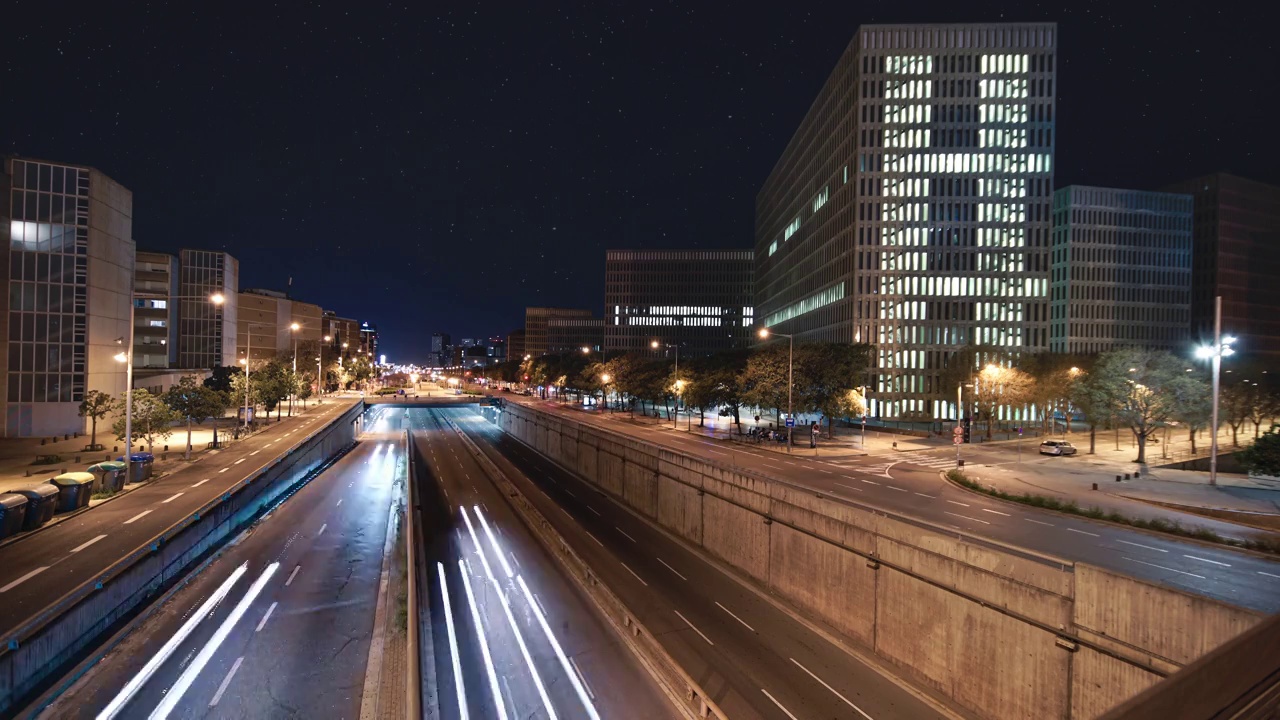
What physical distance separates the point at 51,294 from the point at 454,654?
61.6 m

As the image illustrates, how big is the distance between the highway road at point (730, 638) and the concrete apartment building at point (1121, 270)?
12053 cm

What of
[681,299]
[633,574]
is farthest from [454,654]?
[681,299]

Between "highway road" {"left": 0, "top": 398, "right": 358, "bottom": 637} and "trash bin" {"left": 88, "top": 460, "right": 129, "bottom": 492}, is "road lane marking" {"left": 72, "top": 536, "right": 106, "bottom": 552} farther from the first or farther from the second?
"trash bin" {"left": 88, "top": 460, "right": 129, "bottom": 492}

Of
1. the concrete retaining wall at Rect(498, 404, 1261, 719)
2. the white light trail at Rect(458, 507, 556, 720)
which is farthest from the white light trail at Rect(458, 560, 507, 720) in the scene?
the concrete retaining wall at Rect(498, 404, 1261, 719)

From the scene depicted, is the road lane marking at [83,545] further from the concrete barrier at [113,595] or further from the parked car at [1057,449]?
the parked car at [1057,449]

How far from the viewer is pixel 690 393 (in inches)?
2872

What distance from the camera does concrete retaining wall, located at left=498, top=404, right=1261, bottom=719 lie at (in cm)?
1362

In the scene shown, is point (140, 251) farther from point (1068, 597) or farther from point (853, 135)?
point (1068, 597)

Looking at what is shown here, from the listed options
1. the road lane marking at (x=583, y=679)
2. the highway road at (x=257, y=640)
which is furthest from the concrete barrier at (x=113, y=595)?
the road lane marking at (x=583, y=679)

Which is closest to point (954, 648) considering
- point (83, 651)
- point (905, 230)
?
point (83, 651)

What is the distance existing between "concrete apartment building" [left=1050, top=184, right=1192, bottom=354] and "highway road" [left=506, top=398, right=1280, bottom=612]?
8675 cm

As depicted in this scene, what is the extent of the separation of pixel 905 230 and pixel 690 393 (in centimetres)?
4729

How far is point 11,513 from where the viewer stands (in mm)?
25203

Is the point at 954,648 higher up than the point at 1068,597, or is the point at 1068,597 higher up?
the point at 1068,597
